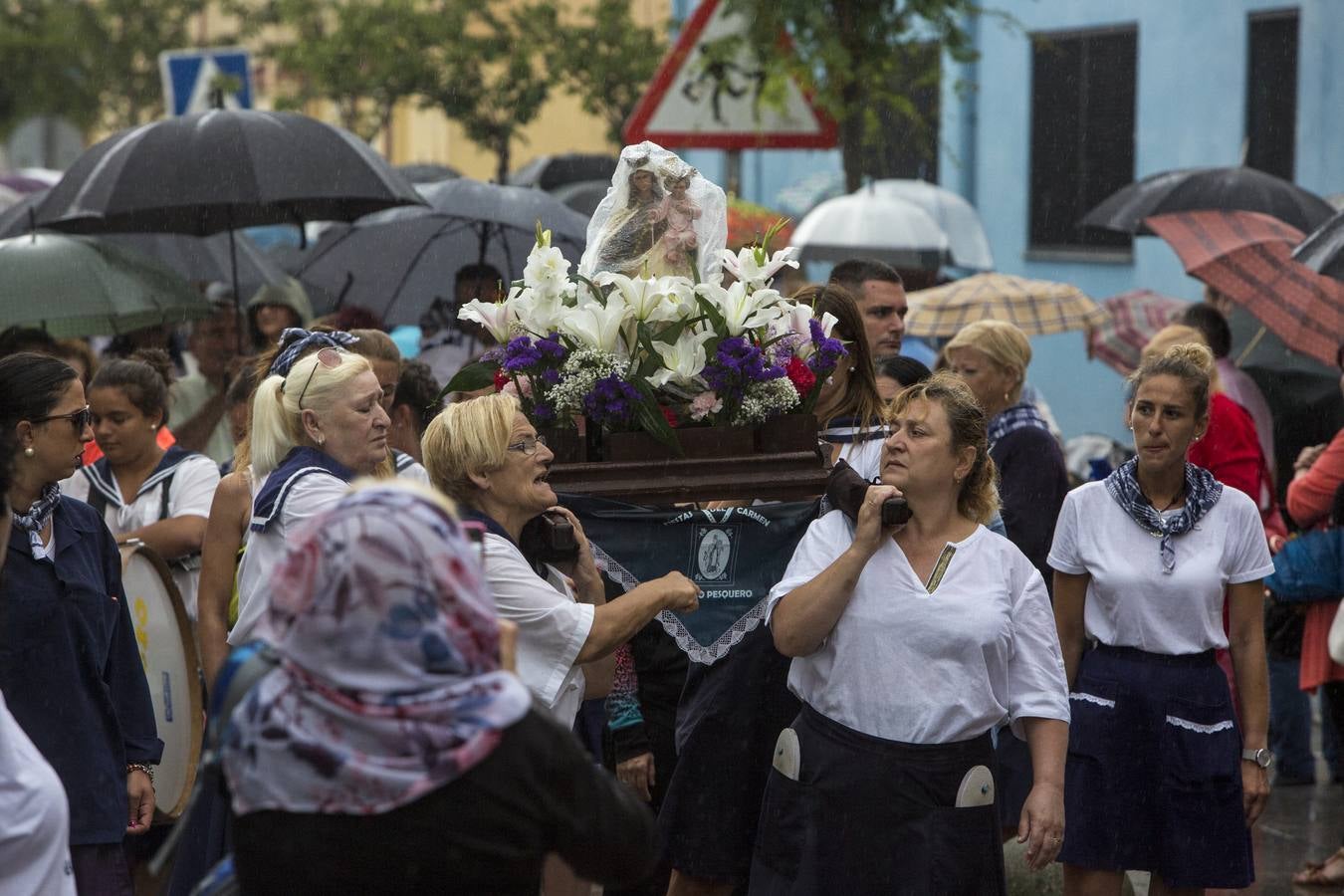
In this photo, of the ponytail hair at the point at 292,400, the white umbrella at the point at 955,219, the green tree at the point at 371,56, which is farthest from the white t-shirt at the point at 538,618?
the green tree at the point at 371,56

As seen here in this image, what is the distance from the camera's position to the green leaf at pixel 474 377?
5.19 m

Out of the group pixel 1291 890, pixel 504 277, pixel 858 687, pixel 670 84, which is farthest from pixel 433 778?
pixel 504 277

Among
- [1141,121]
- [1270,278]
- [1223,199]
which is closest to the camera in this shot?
[1270,278]

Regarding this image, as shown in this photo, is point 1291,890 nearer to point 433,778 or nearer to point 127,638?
point 127,638

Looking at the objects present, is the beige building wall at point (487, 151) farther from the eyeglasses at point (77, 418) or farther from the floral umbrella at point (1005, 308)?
the eyeglasses at point (77, 418)

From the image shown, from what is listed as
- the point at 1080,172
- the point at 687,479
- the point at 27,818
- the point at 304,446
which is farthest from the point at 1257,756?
the point at 1080,172

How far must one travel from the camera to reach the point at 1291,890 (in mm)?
7426

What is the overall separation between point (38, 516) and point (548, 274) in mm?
1512

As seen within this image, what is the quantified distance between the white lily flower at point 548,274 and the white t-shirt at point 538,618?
2.38 ft

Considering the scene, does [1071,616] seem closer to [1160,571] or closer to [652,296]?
[1160,571]

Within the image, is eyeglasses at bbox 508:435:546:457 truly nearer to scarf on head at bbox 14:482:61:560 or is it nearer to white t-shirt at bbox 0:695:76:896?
scarf on head at bbox 14:482:61:560

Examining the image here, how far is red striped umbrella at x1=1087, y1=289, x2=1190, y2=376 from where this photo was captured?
10977 mm

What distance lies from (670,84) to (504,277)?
1496mm

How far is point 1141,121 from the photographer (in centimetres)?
1552
